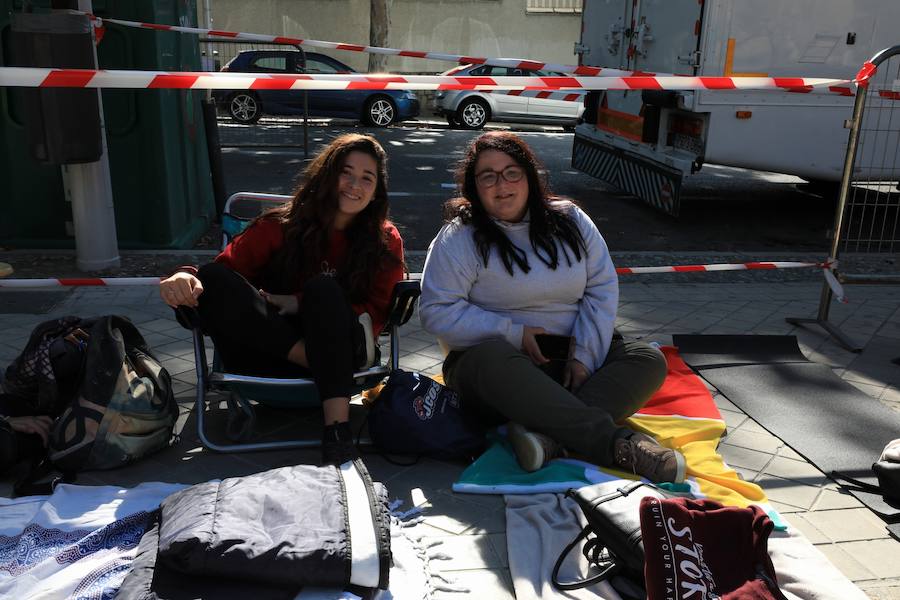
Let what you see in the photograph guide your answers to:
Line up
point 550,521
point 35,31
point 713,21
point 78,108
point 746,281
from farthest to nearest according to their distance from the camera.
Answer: point 713,21 < point 746,281 < point 78,108 < point 35,31 < point 550,521

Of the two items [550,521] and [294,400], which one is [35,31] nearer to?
[294,400]

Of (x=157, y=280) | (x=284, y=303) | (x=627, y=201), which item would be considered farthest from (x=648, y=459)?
(x=627, y=201)

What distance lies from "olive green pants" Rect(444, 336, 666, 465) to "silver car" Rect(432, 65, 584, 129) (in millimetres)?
13983

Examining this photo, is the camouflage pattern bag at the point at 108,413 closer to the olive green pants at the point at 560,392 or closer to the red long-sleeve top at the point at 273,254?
the red long-sleeve top at the point at 273,254

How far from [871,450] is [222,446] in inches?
103

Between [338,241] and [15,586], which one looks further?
[338,241]

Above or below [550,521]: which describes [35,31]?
above

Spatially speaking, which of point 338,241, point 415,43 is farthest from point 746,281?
point 415,43

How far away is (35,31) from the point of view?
Result: 4887mm

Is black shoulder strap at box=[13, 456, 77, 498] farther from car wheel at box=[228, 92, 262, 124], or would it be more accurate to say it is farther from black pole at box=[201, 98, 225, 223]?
car wheel at box=[228, 92, 262, 124]

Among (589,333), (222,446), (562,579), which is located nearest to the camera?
(562,579)

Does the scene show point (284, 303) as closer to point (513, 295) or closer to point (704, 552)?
point (513, 295)

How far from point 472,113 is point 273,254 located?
14.0 m

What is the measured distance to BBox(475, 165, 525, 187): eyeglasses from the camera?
3.47 metres
